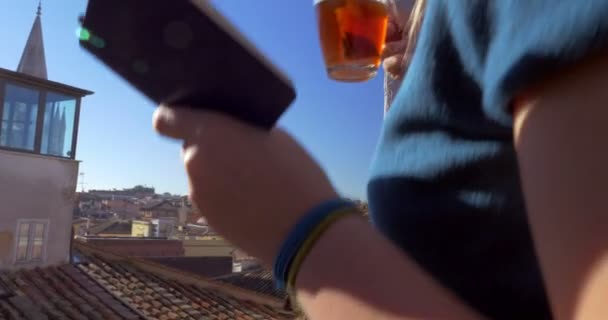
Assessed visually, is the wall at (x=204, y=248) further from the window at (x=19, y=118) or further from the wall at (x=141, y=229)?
the window at (x=19, y=118)

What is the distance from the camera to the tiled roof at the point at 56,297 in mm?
5446

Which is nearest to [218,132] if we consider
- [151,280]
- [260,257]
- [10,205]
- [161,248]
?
[260,257]

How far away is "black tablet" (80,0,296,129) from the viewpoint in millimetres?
410

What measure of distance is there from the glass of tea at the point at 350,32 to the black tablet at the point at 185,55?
41 cm

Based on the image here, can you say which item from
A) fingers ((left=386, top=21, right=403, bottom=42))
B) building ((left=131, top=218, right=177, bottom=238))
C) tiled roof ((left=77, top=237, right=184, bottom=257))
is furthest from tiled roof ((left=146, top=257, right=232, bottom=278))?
fingers ((left=386, top=21, right=403, bottom=42))

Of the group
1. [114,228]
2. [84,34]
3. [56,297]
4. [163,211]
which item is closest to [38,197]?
[56,297]

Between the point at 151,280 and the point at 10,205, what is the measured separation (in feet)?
7.95

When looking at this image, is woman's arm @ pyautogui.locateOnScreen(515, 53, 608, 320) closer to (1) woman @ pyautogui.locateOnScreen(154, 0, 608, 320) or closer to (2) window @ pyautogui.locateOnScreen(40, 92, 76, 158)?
(1) woman @ pyautogui.locateOnScreen(154, 0, 608, 320)

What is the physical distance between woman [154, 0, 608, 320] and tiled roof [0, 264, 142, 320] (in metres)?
5.51

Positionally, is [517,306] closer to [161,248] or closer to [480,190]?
[480,190]

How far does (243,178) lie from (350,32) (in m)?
0.44

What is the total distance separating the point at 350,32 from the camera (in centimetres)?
82

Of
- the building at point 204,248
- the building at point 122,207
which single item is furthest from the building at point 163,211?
the building at point 204,248

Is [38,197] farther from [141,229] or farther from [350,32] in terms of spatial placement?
[141,229]
